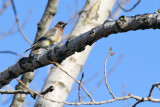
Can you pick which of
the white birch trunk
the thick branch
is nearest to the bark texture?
the white birch trunk

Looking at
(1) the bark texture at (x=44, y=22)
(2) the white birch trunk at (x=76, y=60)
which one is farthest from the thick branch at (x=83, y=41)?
(1) the bark texture at (x=44, y=22)

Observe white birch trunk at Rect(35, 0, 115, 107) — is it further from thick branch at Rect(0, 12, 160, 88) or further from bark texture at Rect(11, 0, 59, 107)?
thick branch at Rect(0, 12, 160, 88)

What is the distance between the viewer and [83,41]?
3023 mm

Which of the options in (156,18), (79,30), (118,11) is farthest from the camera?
(118,11)

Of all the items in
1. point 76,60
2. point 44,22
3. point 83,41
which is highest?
point 44,22

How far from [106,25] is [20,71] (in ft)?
4.08

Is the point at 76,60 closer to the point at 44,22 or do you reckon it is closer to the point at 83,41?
the point at 44,22

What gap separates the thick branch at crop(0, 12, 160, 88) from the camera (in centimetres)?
269

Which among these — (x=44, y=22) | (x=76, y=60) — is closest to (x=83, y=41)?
(x=76, y=60)

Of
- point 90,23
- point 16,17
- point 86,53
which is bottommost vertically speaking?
point 86,53

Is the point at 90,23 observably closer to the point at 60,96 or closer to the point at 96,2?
the point at 96,2

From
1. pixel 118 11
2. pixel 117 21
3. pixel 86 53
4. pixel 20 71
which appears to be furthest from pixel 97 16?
pixel 118 11

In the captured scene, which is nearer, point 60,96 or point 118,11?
point 60,96

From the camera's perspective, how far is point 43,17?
478cm
